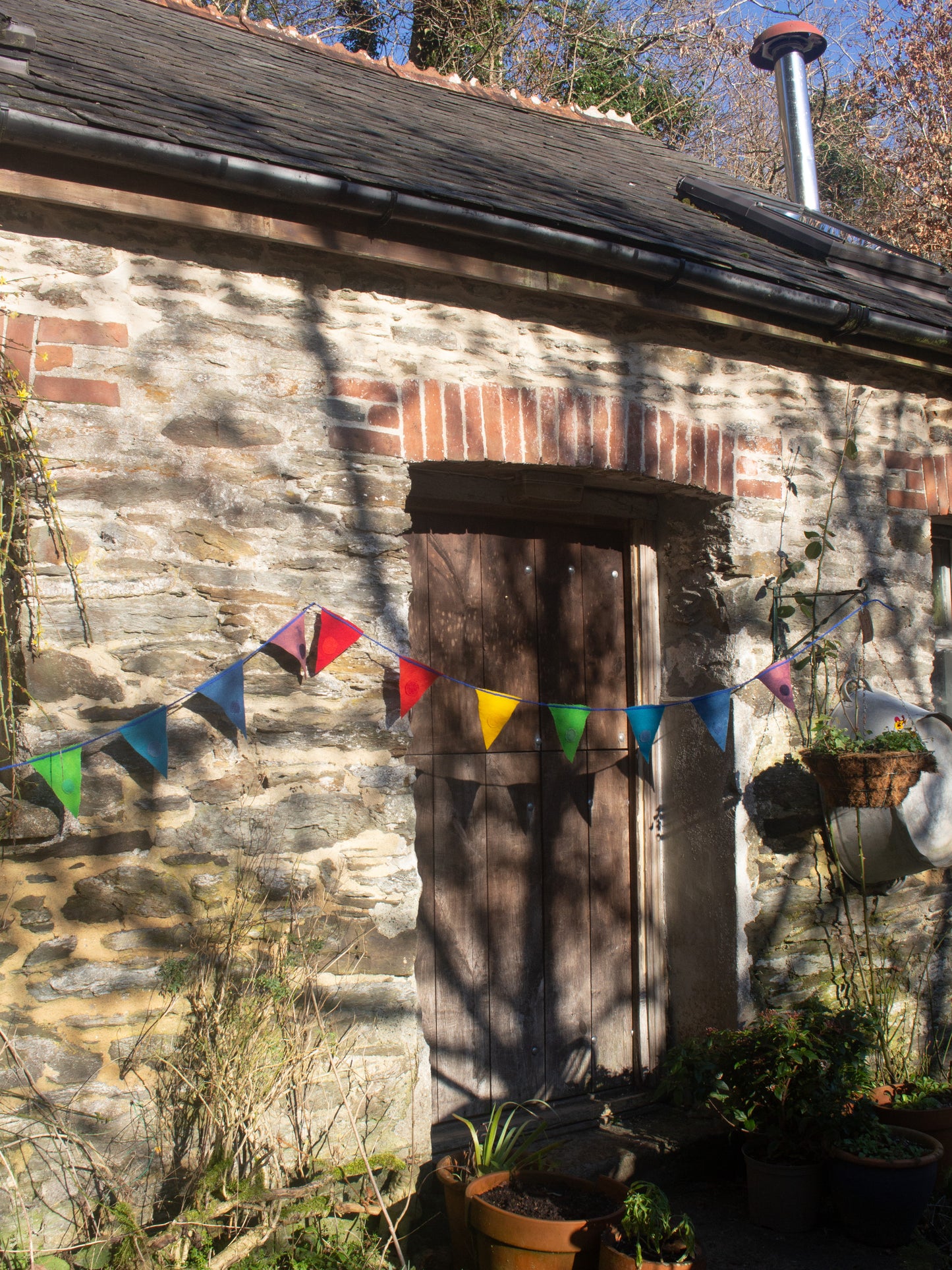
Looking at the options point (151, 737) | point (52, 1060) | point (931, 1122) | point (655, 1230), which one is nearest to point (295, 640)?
point (151, 737)

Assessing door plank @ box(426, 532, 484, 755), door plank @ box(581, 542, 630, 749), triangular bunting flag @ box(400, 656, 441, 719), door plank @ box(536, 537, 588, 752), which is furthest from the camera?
door plank @ box(581, 542, 630, 749)

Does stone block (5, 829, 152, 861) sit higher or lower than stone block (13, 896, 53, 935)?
higher

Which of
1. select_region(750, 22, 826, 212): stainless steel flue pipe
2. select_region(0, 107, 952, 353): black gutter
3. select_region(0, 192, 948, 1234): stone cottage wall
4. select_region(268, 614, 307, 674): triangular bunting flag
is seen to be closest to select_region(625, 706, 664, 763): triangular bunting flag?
select_region(0, 192, 948, 1234): stone cottage wall

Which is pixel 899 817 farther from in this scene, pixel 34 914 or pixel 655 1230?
pixel 34 914

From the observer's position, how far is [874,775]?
3.33 m

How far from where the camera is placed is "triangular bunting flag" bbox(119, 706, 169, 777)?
8.42 ft

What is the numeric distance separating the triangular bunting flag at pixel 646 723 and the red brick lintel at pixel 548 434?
83 cm

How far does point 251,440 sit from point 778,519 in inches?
81.0

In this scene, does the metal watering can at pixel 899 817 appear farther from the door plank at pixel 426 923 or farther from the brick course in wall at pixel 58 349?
the brick course in wall at pixel 58 349

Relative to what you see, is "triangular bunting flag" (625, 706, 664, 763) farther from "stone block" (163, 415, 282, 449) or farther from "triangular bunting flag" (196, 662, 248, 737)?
"stone block" (163, 415, 282, 449)

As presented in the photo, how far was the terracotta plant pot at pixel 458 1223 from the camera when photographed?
8.84 feet

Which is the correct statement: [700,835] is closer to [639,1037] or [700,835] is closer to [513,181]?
[639,1037]

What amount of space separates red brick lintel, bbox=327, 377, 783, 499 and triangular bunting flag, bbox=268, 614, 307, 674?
0.56 metres

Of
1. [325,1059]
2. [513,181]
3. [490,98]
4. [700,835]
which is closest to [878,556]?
[700,835]
